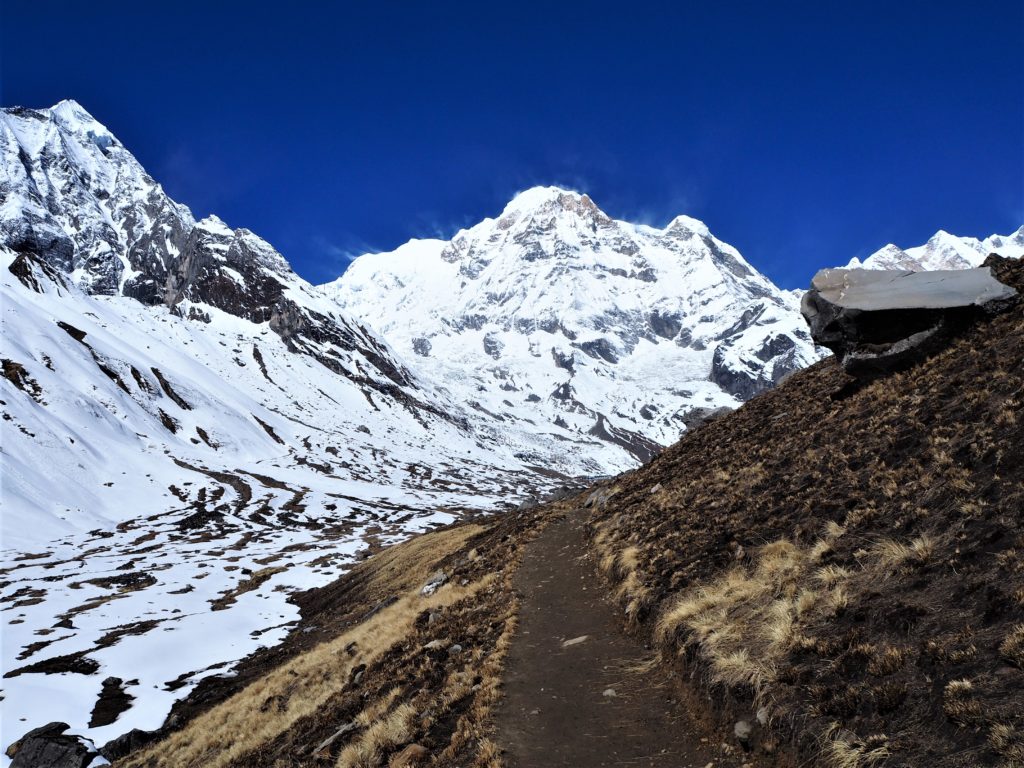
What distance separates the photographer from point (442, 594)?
84.2ft

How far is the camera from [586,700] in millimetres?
11648

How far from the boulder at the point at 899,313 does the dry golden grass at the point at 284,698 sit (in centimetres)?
1743

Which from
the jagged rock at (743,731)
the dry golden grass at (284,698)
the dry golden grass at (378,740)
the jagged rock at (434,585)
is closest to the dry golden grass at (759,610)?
the jagged rock at (743,731)

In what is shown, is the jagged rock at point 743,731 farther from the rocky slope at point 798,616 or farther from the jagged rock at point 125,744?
the jagged rock at point 125,744

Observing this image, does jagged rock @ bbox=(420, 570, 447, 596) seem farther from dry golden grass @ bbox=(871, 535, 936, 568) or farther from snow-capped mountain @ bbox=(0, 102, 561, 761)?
dry golden grass @ bbox=(871, 535, 936, 568)

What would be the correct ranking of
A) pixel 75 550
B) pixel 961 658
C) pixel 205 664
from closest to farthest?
pixel 961 658
pixel 205 664
pixel 75 550

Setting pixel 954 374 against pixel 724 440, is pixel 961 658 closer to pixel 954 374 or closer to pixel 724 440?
pixel 954 374

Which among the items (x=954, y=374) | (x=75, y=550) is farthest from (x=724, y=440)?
(x=75, y=550)

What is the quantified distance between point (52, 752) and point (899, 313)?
37704mm

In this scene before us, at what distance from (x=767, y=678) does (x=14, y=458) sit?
142739 mm

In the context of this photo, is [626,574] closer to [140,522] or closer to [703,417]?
[703,417]

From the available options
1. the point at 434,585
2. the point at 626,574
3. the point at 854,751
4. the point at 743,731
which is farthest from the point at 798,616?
the point at 434,585

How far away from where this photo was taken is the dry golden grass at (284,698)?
18234 millimetres

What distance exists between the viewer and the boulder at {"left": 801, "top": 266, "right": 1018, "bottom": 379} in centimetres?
1962
